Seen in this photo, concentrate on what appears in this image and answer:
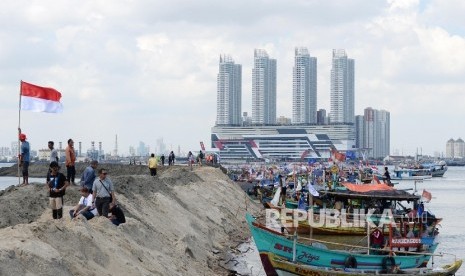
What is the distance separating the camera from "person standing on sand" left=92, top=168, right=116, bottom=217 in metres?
19.0

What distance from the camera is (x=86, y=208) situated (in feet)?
63.5

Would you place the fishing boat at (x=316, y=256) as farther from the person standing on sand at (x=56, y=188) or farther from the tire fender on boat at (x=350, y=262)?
the person standing on sand at (x=56, y=188)

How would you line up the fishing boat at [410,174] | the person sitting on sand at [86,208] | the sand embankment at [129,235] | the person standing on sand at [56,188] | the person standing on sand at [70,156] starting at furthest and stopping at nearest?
the fishing boat at [410,174]
the person standing on sand at [70,156]
the person sitting on sand at [86,208]
the person standing on sand at [56,188]
the sand embankment at [129,235]

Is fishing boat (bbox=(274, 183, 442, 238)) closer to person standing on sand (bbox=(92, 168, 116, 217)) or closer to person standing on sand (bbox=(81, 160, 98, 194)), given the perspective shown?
person standing on sand (bbox=(81, 160, 98, 194))

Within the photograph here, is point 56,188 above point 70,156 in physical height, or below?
below

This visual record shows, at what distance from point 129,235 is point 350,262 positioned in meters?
6.92

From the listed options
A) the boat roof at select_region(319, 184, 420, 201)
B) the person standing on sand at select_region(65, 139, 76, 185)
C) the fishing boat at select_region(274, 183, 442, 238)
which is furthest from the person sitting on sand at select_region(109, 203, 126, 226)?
the boat roof at select_region(319, 184, 420, 201)

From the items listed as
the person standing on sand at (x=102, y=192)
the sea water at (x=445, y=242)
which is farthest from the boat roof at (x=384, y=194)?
the person standing on sand at (x=102, y=192)

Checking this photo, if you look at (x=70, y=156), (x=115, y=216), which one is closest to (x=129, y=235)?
(x=115, y=216)

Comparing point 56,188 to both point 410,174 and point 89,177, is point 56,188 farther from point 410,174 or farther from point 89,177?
point 410,174

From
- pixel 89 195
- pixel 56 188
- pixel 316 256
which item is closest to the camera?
pixel 56 188

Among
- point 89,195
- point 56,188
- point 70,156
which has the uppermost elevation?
point 70,156

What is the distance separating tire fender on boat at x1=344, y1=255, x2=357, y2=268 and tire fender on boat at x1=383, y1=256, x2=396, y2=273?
97cm

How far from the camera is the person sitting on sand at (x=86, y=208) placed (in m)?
19.2
